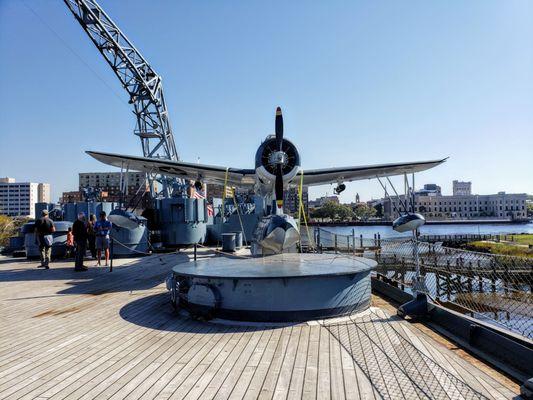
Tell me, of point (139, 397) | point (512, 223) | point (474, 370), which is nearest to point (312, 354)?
point (474, 370)

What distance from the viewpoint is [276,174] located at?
35.0 feet

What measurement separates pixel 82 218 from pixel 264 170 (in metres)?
6.64

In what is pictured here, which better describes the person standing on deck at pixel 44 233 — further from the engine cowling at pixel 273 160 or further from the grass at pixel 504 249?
the grass at pixel 504 249

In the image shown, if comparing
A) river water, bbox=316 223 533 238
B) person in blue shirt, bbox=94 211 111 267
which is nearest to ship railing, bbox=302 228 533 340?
person in blue shirt, bbox=94 211 111 267

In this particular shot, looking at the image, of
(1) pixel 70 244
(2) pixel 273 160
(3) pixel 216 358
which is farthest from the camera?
(1) pixel 70 244

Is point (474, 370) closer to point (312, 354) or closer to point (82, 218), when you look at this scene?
point (312, 354)

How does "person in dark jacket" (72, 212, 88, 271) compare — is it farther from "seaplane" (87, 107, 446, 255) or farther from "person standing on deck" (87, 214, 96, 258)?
"seaplane" (87, 107, 446, 255)

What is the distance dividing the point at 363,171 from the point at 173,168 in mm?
7985

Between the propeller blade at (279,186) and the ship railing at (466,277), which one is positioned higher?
the propeller blade at (279,186)

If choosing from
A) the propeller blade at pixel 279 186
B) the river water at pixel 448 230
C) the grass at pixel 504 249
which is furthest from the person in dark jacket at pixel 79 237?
the river water at pixel 448 230

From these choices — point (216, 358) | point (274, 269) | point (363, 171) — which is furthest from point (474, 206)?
point (216, 358)

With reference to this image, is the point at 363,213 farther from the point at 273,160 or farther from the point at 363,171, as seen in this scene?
the point at 273,160

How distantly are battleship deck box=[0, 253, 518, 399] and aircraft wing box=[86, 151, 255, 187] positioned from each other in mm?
7063

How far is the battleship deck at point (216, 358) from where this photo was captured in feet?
13.4
